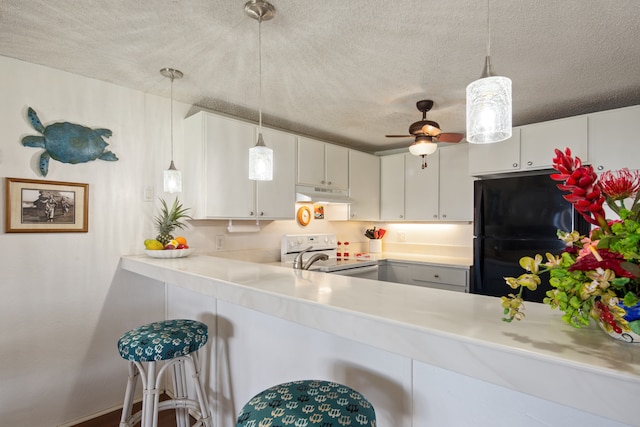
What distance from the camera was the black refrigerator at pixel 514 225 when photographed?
8.29 feet

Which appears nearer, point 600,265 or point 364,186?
point 600,265

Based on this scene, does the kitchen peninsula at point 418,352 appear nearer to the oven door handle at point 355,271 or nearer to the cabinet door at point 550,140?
the oven door handle at point 355,271

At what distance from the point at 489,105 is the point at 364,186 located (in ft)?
9.20

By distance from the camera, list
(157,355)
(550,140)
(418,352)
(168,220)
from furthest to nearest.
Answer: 1. (550,140)
2. (168,220)
3. (157,355)
4. (418,352)

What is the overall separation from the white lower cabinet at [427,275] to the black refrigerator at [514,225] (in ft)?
0.50

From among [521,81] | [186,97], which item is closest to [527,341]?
[521,81]

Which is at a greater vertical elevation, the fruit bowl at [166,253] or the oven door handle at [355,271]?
the fruit bowl at [166,253]

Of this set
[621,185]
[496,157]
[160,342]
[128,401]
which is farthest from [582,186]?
[496,157]

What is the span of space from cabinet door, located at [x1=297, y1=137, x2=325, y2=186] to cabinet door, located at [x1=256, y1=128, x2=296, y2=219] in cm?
9

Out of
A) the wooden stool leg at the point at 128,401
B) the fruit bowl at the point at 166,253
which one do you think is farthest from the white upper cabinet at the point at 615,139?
the wooden stool leg at the point at 128,401

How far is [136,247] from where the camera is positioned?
2.36m

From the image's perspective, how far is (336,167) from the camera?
138 inches

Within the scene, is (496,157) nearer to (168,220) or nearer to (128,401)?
(168,220)

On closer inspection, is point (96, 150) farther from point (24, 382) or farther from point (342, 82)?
point (342, 82)
